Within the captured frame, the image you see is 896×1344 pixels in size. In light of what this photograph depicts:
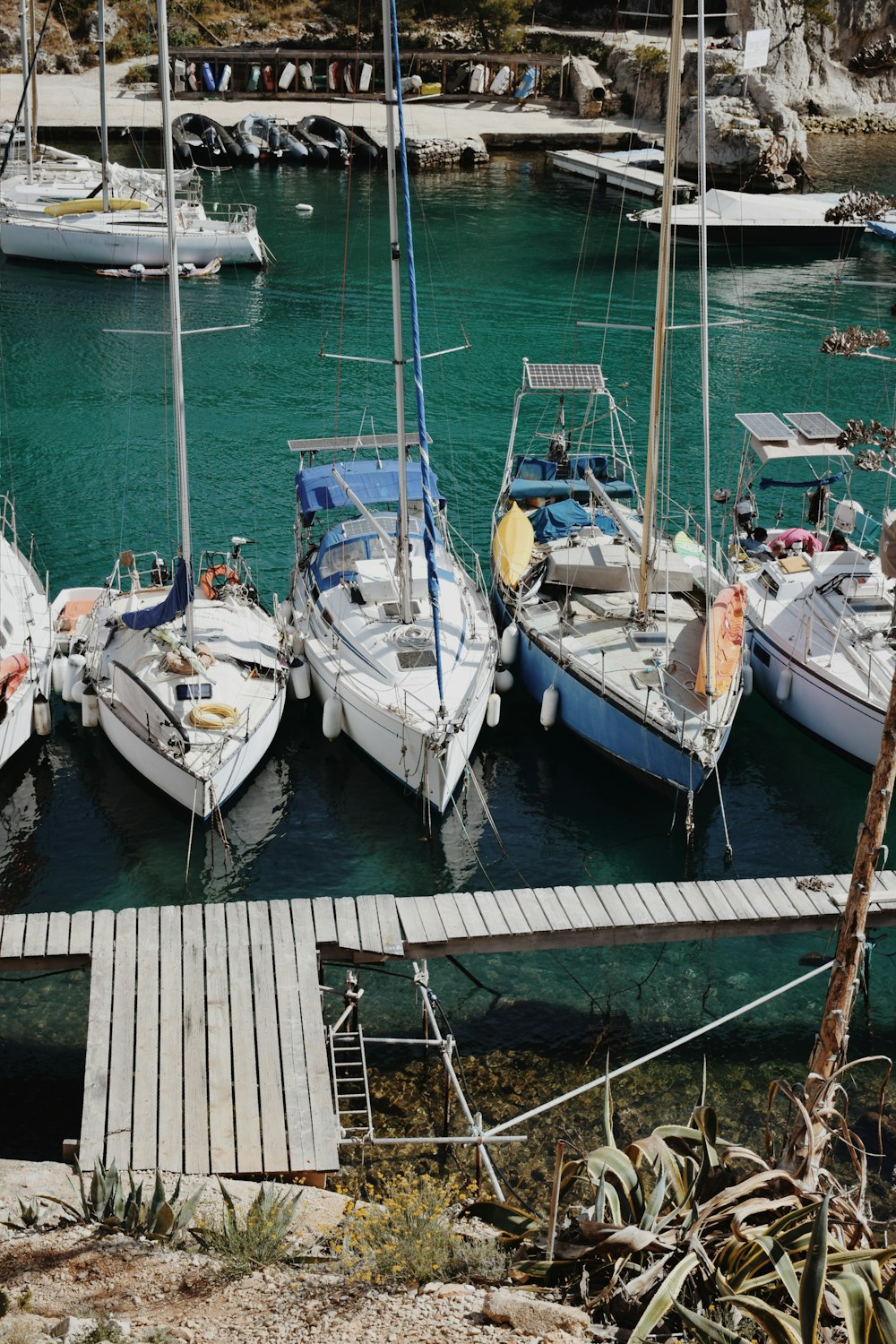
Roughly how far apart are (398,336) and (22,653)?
8.08 metres

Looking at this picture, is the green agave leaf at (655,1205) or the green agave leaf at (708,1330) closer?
the green agave leaf at (708,1330)

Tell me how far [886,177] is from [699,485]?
132 feet

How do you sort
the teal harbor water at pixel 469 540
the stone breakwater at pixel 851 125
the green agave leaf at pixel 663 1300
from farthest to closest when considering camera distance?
the stone breakwater at pixel 851 125
the teal harbor water at pixel 469 540
the green agave leaf at pixel 663 1300

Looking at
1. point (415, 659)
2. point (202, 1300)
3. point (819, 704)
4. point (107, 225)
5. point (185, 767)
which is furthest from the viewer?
point (107, 225)

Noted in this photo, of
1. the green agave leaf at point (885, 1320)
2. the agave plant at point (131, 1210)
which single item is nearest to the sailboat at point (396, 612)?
the agave plant at point (131, 1210)

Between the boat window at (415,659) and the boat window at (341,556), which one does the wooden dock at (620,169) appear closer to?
the boat window at (341,556)

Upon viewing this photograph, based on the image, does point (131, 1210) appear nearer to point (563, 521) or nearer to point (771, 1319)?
point (771, 1319)

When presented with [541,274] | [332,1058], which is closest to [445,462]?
[541,274]

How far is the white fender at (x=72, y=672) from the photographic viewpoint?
76.7 ft

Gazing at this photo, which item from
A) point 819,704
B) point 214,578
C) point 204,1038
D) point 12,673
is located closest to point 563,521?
point 819,704

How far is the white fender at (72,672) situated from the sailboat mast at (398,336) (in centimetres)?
554

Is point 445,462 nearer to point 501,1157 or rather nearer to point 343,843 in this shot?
point 343,843

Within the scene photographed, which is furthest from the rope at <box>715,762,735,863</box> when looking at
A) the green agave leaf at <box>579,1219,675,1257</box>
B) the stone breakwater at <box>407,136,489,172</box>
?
the stone breakwater at <box>407,136,489,172</box>

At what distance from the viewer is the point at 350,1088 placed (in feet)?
52.5
